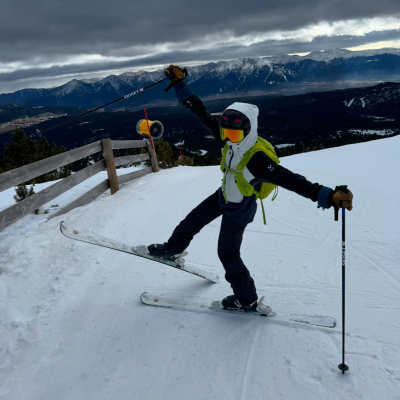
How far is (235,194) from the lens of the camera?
9.89 ft

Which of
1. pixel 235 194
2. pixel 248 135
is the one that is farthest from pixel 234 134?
pixel 235 194

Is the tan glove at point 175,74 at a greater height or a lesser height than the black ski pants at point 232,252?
greater

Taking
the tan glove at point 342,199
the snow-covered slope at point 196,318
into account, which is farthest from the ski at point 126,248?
the tan glove at point 342,199

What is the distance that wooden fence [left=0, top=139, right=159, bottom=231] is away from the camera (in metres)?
5.07

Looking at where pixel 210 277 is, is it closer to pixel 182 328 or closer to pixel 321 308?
pixel 182 328

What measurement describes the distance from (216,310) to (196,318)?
0.76 ft

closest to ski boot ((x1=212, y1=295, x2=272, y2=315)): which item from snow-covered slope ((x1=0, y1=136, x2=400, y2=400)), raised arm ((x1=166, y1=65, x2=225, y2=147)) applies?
snow-covered slope ((x1=0, y1=136, x2=400, y2=400))

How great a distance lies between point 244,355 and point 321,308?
3.43 feet

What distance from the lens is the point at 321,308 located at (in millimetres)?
3350

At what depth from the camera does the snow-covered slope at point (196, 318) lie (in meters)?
2.54

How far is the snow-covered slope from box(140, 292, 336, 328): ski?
8 cm

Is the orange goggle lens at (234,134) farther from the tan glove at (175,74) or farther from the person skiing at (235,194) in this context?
the tan glove at (175,74)

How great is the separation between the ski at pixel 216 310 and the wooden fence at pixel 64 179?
2.85 meters

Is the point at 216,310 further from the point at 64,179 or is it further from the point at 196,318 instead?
the point at 64,179
